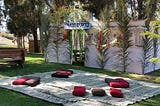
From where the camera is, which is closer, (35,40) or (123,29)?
(123,29)

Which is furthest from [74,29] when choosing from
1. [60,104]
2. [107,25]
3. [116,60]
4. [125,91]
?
[60,104]

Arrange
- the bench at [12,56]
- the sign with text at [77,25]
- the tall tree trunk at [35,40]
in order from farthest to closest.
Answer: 1. the tall tree trunk at [35,40]
2. the sign with text at [77,25]
3. the bench at [12,56]

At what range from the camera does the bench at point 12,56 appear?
980 centimetres

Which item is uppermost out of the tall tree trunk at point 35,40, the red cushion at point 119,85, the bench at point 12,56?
the tall tree trunk at point 35,40

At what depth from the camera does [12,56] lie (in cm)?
1014

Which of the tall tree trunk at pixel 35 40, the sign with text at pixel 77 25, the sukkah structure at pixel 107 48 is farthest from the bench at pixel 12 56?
the tall tree trunk at pixel 35 40

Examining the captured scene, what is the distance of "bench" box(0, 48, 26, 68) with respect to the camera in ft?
32.2

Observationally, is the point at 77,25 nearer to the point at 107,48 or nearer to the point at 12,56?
the point at 107,48

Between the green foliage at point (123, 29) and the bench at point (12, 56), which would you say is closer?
the green foliage at point (123, 29)

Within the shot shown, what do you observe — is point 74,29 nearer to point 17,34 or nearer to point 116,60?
point 116,60

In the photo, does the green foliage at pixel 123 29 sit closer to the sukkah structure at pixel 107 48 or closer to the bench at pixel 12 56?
the sukkah structure at pixel 107 48

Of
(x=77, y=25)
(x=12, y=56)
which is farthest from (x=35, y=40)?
(x=12, y=56)

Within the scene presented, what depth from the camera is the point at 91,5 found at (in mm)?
19203

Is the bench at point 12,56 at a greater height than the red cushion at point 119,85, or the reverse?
the bench at point 12,56
